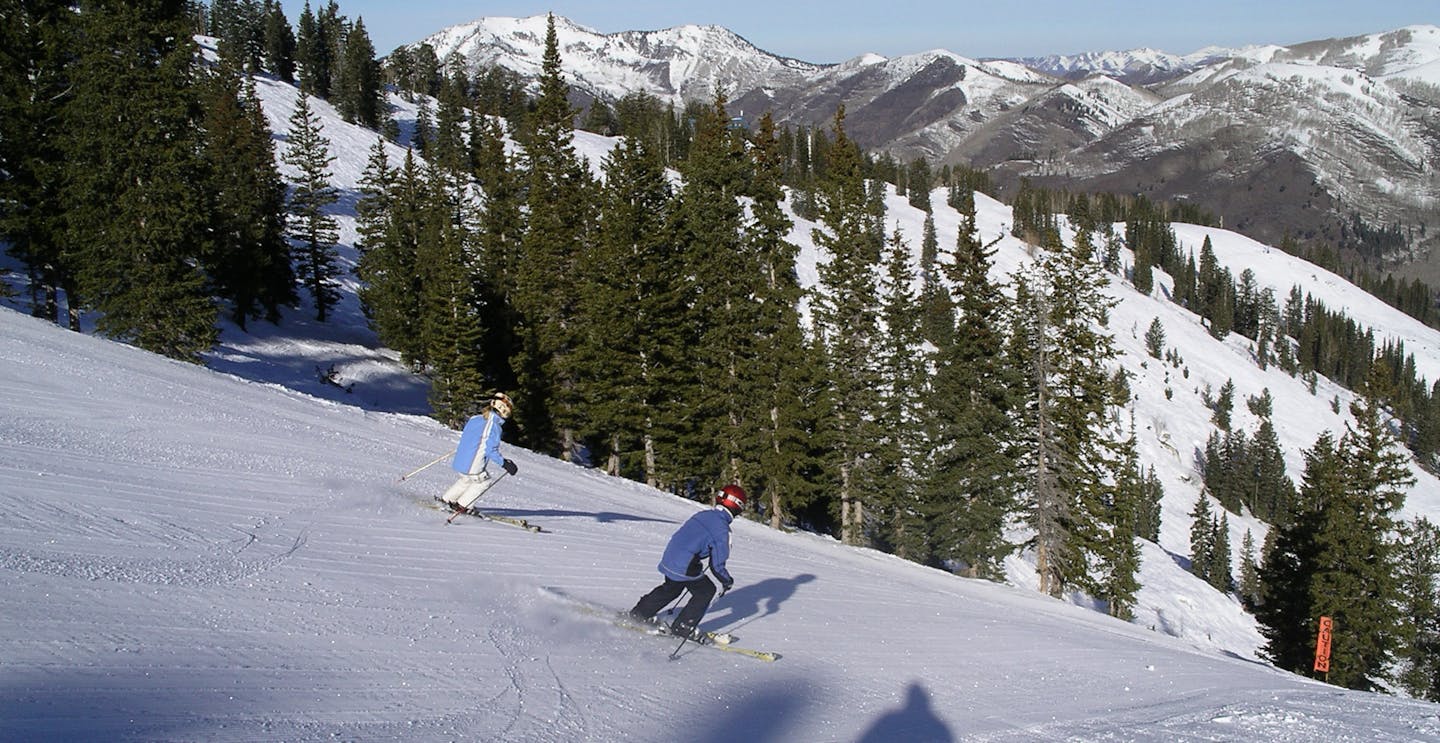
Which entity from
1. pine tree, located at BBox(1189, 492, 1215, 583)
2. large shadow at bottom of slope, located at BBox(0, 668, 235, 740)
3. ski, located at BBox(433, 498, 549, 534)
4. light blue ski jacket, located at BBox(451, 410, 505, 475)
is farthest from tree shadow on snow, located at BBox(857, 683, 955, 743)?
pine tree, located at BBox(1189, 492, 1215, 583)

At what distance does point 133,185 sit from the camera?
99.3ft

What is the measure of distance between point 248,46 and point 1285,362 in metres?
177

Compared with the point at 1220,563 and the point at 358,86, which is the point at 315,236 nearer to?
the point at 358,86

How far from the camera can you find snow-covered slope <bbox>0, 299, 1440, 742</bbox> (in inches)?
256

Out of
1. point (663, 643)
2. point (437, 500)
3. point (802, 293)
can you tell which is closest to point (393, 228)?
point (802, 293)

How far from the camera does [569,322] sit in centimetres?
3809

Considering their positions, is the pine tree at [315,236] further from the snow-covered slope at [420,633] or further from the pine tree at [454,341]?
the snow-covered slope at [420,633]

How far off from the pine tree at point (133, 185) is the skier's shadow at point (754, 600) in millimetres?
25022

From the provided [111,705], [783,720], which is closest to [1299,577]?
[783,720]

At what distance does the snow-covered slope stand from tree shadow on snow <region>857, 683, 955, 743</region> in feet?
0.19

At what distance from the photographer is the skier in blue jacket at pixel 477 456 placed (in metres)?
13.2

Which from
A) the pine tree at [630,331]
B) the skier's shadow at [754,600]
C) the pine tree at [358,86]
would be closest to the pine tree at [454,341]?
the pine tree at [630,331]

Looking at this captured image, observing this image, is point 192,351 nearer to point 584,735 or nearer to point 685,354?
point 685,354

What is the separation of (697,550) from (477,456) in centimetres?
511
